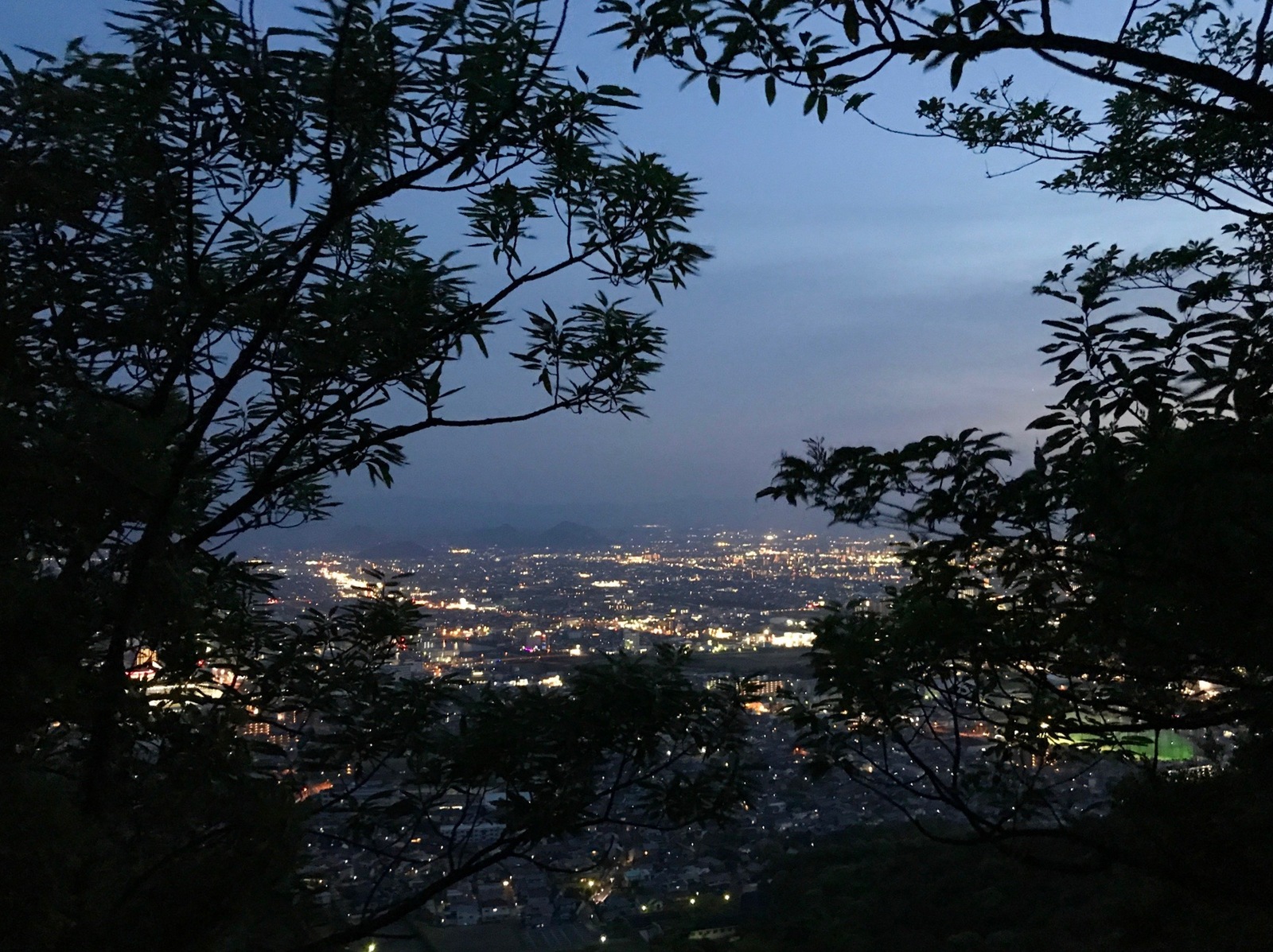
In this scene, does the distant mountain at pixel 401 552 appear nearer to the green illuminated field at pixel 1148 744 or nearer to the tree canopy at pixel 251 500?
the tree canopy at pixel 251 500

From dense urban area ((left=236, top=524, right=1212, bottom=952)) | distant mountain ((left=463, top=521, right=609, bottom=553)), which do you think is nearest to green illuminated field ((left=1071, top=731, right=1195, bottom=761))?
dense urban area ((left=236, top=524, right=1212, bottom=952))

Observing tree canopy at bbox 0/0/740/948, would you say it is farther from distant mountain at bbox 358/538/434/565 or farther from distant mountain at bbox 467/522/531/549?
distant mountain at bbox 467/522/531/549

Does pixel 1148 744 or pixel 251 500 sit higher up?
pixel 251 500

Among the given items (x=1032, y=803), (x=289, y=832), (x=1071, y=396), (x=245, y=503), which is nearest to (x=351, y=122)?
(x=245, y=503)

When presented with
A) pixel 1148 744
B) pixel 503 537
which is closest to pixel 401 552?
pixel 503 537

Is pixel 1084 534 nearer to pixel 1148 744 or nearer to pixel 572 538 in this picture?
pixel 1148 744

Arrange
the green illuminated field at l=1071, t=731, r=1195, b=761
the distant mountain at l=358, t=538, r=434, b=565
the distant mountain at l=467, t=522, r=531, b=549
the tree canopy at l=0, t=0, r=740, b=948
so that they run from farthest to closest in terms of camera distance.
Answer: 1. the distant mountain at l=467, t=522, r=531, b=549
2. the distant mountain at l=358, t=538, r=434, b=565
3. the green illuminated field at l=1071, t=731, r=1195, b=761
4. the tree canopy at l=0, t=0, r=740, b=948

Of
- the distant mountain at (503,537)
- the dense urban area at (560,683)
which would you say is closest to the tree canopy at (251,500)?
the dense urban area at (560,683)

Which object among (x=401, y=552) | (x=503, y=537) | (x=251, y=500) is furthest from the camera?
(x=503, y=537)

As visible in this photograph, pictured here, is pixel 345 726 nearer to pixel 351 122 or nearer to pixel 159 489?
pixel 159 489

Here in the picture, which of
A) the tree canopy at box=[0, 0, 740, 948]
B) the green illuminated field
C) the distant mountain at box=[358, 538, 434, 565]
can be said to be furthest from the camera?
the distant mountain at box=[358, 538, 434, 565]

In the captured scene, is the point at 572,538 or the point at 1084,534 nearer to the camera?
the point at 1084,534
